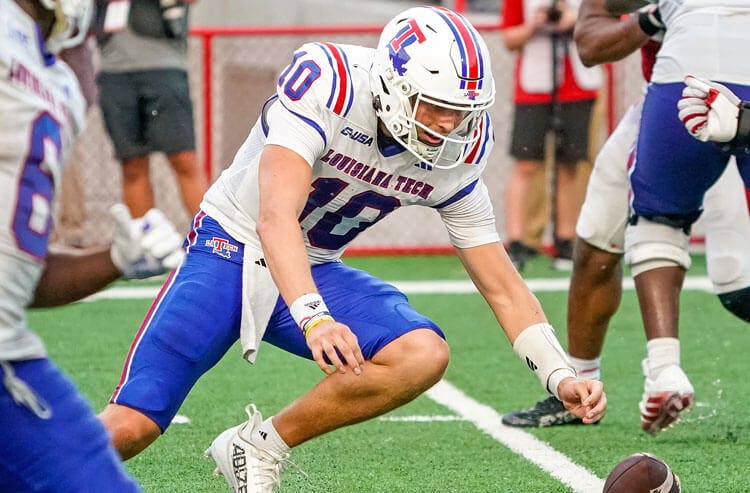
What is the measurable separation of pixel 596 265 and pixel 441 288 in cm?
326

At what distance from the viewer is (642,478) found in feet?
11.6

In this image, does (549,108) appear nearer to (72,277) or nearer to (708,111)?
(708,111)

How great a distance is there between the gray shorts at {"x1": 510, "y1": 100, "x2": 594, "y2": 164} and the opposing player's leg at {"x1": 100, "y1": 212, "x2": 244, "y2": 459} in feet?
16.1

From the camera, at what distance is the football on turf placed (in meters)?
3.55

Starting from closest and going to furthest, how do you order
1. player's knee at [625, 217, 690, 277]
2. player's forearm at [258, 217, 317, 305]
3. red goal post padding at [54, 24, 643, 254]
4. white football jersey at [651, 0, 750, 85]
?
1. player's forearm at [258, 217, 317, 305]
2. white football jersey at [651, 0, 750, 85]
3. player's knee at [625, 217, 690, 277]
4. red goal post padding at [54, 24, 643, 254]

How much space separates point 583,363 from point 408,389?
138 cm

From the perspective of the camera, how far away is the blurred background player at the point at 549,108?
8.60 m

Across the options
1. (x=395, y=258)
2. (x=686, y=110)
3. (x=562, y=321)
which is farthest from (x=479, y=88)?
(x=395, y=258)

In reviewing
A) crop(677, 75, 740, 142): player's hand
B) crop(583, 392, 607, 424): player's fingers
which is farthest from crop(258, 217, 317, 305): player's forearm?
crop(677, 75, 740, 142): player's hand

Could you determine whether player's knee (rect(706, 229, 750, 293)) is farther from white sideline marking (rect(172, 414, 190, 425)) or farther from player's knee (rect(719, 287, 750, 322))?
white sideline marking (rect(172, 414, 190, 425))

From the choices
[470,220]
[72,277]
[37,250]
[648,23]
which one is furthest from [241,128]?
[37,250]

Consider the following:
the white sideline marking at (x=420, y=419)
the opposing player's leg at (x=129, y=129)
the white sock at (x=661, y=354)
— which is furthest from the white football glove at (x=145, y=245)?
the opposing player's leg at (x=129, y=129)

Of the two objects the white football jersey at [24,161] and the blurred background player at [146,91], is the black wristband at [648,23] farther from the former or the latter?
the blurred background player at [146,91]

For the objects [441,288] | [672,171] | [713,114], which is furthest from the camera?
[441,288]
